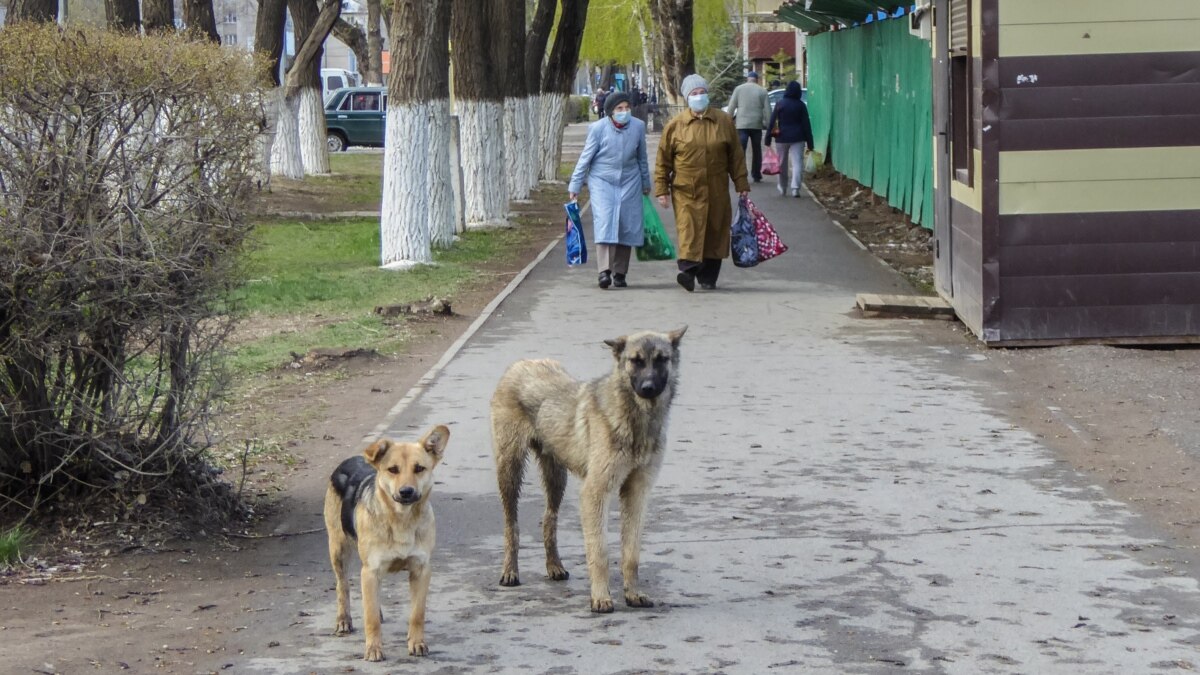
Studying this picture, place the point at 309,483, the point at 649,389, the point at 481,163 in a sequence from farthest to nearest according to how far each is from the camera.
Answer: the point at 481,163 < the point at 309,483 < the point at 649,389

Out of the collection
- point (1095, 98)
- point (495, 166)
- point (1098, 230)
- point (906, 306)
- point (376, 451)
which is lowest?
point (906, 306)

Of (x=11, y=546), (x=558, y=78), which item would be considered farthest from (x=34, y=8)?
(x=558, y=78)

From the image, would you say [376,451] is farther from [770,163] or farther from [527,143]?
[770,163]

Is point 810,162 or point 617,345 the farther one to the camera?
point 810,162

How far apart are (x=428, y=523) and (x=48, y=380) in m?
2.15

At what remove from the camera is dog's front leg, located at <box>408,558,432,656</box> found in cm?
530

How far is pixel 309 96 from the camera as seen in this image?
31078mm

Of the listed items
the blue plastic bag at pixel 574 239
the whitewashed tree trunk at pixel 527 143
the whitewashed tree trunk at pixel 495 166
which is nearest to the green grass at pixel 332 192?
the whitewashed tree trunk at pixel 527 143

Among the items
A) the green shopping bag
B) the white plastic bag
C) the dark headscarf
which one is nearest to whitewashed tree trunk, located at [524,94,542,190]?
the white plastic bag

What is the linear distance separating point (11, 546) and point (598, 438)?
2423 millimetres

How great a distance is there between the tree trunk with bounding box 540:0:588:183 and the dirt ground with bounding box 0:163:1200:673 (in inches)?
670

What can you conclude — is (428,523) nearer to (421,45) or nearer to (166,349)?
(166,349)

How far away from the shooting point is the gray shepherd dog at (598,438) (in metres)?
5.84

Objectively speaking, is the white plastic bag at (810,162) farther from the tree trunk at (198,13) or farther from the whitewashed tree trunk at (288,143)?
the tree trunk at (198,13)
